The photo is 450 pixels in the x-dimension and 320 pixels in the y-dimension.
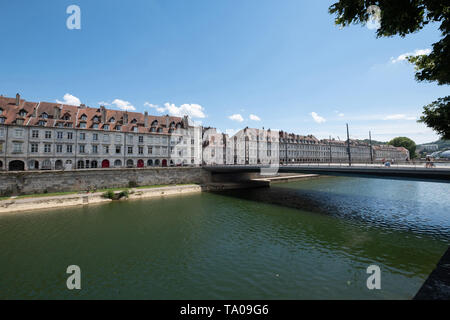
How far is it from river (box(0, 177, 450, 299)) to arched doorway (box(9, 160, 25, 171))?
20.9 meters

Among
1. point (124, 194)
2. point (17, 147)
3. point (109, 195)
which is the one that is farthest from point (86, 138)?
point (124, 194)

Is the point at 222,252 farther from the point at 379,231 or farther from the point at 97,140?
the point at 97,140

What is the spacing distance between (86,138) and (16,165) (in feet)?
42.3

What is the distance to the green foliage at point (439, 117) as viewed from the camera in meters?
12.4

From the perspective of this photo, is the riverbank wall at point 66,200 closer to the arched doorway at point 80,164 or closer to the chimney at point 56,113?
the arched doorway at point 80,164

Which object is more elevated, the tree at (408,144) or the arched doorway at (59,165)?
the tree at (408,144)

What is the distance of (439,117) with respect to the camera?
41.5 ft

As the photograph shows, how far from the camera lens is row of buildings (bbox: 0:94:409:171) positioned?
129 ft

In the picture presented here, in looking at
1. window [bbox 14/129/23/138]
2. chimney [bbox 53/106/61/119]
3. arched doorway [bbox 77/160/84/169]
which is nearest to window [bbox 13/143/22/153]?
window [bbox 14/129/23/138]

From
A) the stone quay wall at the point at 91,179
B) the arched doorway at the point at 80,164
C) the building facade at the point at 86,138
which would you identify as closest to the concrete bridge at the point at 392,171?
the stone quay wall at the point at 91,179

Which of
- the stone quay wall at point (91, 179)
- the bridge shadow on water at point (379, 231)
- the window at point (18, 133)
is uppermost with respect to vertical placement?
the window at point (18, 133)

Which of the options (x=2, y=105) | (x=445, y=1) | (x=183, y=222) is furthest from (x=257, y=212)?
(x=2, y=105)

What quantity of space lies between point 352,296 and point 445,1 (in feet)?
47.5

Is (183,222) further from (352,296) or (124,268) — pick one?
(352,296)
